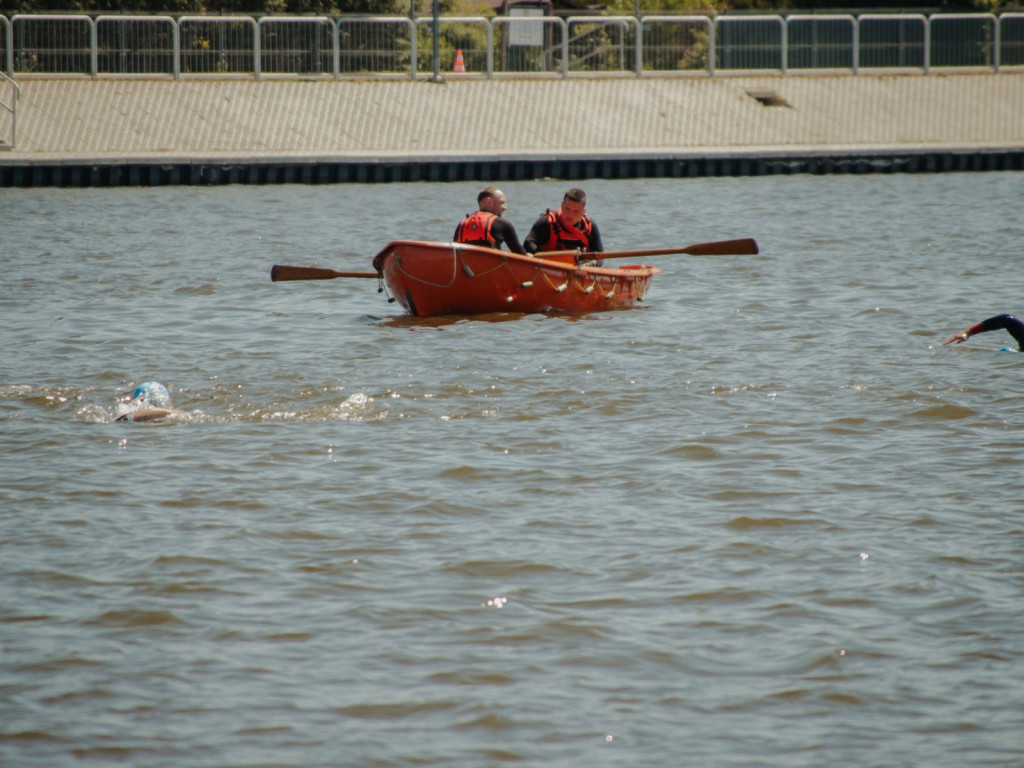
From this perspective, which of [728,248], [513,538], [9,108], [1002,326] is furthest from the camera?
[9,108]

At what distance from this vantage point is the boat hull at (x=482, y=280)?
12.1 meters

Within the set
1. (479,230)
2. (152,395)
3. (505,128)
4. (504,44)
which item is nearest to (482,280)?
(479,230)

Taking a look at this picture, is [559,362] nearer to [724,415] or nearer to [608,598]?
[724,415]

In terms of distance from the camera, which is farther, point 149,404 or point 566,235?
point 566,235

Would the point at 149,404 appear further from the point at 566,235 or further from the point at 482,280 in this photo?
the point at 566,235

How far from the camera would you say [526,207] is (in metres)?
23.2

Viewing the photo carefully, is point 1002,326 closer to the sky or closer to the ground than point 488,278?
closer to the ground

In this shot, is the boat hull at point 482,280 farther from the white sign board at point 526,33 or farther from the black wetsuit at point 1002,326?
the white sign board at point 526,33

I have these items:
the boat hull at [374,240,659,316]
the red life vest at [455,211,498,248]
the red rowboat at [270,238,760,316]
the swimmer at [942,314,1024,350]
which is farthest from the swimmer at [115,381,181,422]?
the swimmer at [942,314,1024,350]

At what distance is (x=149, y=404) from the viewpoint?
8.87 meters

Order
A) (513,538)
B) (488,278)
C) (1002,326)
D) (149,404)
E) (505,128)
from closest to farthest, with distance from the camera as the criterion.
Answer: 1. (513,538)
2. (149,404)
3. (1002,326)
4. (488,278)
5. (505,128)

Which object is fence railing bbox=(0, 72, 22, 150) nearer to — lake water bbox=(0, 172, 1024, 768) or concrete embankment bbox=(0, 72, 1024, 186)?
concrete embankment bbox=(0, 72, 1024, 186)

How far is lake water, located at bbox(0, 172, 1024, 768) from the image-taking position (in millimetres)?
4707

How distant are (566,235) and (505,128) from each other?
693 inches
